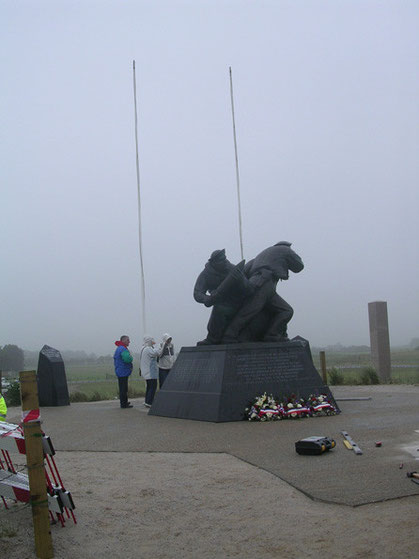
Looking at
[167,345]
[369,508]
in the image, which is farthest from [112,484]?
[167,345]

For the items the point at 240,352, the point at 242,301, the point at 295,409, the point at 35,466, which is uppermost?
the point at 242,301

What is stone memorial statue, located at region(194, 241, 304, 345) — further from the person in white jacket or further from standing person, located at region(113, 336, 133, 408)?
standing person, located at region(113, 336, 133, 408)

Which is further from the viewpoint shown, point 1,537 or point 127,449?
point 127,449

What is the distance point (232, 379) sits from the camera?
35.6 ft

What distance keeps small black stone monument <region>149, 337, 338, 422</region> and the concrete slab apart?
369 millimetres

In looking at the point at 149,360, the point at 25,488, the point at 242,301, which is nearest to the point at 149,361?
the point at 149,360

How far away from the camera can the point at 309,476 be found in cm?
615

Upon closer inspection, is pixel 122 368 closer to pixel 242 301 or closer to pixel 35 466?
pixel 242 301

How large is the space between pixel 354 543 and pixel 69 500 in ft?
6.96

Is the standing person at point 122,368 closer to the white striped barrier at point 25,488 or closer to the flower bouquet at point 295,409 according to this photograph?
the flower bouquet at point 295,409

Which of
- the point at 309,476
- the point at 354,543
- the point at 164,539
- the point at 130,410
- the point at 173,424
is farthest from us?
the point at 130,410

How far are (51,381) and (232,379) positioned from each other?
23.5ft

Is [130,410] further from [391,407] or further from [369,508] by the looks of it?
[369,508]

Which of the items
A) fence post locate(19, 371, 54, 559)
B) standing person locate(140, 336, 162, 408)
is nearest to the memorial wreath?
standing person locate(140, 336, 162, 408)
